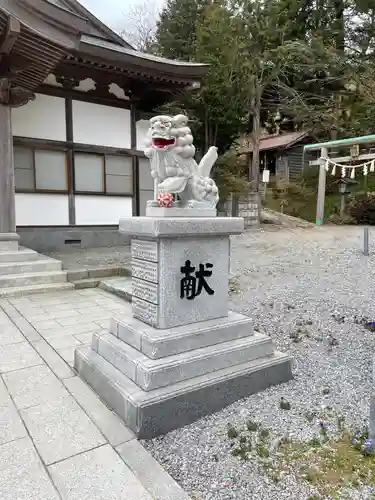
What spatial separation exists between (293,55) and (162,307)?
15.9 m

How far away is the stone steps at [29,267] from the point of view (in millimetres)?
6535

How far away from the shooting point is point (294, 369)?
349 cm

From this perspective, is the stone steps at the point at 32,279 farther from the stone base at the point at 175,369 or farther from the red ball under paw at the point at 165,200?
the red ball under paw at the point at 165,200

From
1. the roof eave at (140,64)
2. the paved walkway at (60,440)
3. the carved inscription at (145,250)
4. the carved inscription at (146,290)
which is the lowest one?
the paved walkway at (60,440)

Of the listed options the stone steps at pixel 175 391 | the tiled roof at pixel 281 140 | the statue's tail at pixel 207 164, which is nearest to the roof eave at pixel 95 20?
the statue's tail at pixel 207 164

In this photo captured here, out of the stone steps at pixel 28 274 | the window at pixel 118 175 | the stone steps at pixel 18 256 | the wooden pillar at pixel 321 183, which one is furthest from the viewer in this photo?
the wooden pillar at pixel 321 183

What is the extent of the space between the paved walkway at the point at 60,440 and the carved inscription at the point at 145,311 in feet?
2.41

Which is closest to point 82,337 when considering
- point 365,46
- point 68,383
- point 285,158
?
point 68,383

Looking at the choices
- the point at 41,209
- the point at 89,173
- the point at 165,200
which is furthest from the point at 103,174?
the point at 165,200

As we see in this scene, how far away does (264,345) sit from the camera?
3.24 m

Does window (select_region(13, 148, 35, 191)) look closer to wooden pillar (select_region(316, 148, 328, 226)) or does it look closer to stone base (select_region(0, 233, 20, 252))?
stone base (select_region(0, 233, 20, 252))

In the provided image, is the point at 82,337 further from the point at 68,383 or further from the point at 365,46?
the point at 365,46

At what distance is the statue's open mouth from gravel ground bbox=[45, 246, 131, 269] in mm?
4770

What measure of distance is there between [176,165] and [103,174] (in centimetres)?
706
